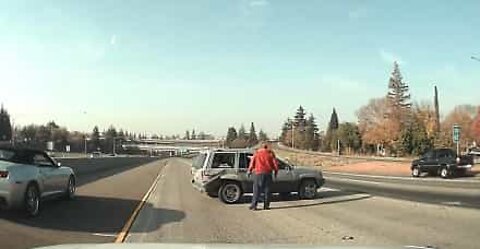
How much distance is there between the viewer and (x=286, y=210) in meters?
17.0

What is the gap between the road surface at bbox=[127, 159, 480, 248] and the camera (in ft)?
36.7

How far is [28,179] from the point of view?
14.6 metres

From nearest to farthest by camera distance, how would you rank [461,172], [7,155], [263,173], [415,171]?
[7,155] < [263,173] < [461,172] < [415,171]

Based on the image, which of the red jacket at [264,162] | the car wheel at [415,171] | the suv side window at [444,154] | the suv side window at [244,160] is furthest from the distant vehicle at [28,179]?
the car wheel at [415,171]

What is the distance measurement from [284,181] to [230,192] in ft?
6.35

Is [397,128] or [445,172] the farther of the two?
[397,128]

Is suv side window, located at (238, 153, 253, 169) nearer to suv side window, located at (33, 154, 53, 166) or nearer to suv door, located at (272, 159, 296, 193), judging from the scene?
suv door, located at (272, 159, 296, 193)

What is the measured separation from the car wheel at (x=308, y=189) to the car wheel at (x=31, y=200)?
8995 mm

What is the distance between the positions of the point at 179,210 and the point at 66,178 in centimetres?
372

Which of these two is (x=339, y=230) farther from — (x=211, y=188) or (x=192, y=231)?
(x=211, y=188)

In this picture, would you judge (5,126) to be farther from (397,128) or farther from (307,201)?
(307,201)

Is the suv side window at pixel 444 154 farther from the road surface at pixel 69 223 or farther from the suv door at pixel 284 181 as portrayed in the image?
the road surface at pixel 69 223

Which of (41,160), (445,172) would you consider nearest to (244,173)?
(41,160)

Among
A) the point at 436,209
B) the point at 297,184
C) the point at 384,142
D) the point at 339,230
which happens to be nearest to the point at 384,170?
the point at 297,184
